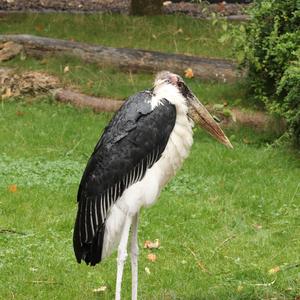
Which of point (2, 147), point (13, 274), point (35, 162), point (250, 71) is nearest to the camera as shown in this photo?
point (13, 274)

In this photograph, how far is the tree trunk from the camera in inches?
490

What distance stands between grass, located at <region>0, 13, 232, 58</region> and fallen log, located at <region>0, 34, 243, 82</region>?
2.47 ft

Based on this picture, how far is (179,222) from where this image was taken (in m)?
6.17

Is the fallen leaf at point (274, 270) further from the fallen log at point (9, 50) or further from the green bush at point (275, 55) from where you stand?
the fallen log at point (9, 50)

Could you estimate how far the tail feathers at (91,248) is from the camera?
15.0 ft

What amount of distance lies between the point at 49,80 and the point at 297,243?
4976mm

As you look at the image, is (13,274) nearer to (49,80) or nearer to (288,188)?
(288,188)

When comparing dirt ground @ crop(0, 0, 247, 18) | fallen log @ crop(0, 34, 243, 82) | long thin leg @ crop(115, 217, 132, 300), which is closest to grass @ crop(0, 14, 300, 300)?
fallen log @ crop(0, 34, 243, 82)

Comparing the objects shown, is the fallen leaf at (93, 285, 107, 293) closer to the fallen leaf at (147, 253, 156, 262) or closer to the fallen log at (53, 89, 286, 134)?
the fallen leaf at (147, 253, 156, 262)

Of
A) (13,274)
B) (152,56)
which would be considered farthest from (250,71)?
(13,274)

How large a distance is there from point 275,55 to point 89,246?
12.8 feet

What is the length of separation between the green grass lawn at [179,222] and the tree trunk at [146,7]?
168 inches

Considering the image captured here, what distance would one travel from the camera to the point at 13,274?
17.3 feet

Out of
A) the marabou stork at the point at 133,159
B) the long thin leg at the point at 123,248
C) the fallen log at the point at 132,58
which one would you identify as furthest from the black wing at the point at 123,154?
the fallen log at the point at 132,58
